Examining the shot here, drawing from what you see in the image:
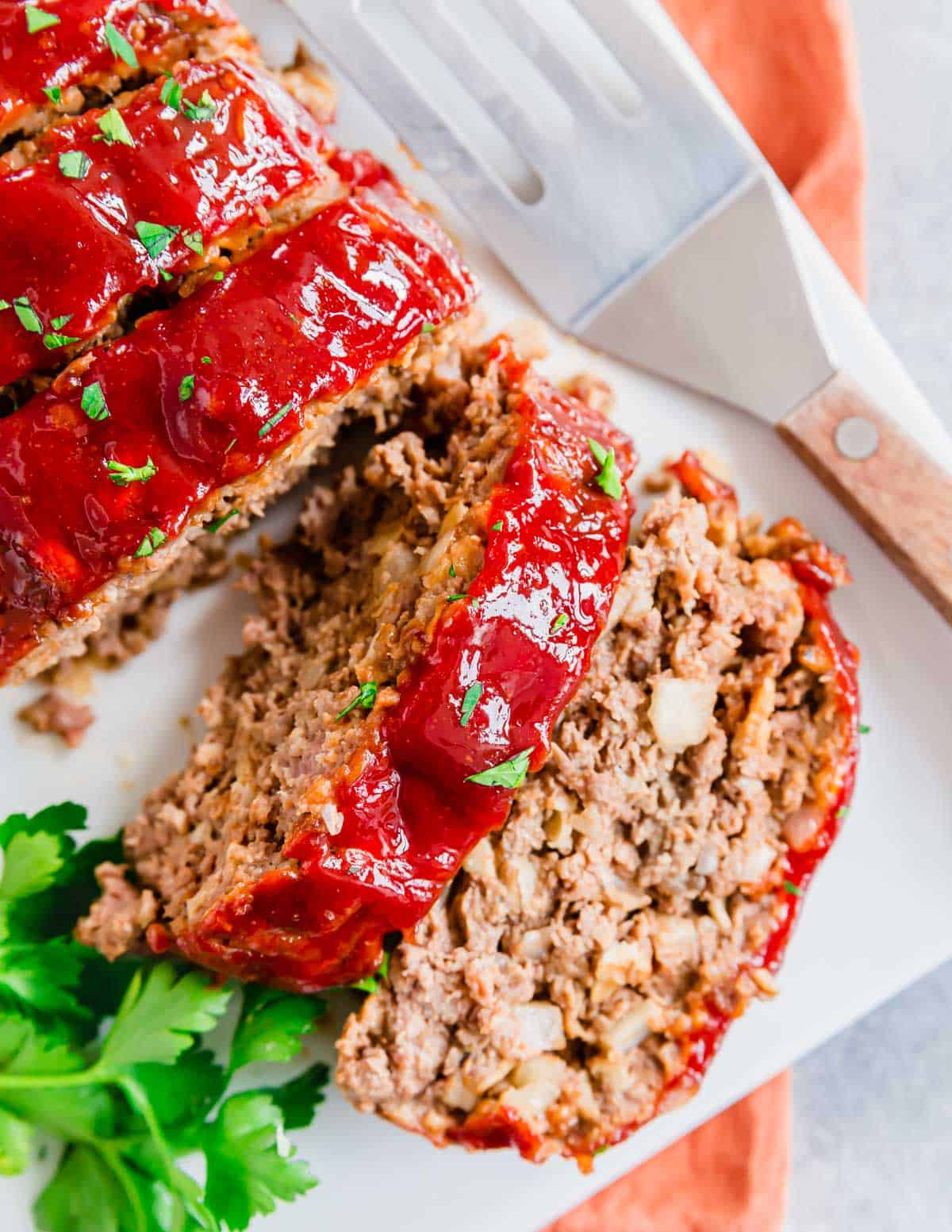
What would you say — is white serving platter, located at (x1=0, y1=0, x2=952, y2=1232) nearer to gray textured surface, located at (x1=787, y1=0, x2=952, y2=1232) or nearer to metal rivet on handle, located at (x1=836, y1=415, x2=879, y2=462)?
metal rivet on handle, located at (x1=836, y1=415, x2=879, y2=462)

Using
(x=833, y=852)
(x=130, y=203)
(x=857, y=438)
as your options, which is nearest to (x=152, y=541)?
(x=130, y=203)

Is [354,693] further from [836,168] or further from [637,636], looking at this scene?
[836,168]

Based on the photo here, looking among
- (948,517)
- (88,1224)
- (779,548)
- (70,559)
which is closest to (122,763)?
(70,559)

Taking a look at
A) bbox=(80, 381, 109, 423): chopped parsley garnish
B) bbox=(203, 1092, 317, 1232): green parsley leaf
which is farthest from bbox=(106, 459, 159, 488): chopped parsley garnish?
bbox=(203, 1092, 317, 1232): green parsley leaf

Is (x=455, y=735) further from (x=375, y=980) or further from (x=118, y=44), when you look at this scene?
(x=118, y=44)

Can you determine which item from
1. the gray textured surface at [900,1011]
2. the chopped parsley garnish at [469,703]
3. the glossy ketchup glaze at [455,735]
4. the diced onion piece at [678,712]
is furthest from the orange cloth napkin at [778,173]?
the chopped parsley garnish at [469,703]

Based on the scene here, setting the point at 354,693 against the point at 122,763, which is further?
the point at 122,763

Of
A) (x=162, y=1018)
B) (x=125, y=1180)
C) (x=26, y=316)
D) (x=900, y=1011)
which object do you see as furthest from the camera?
(x=900, y=1011)
